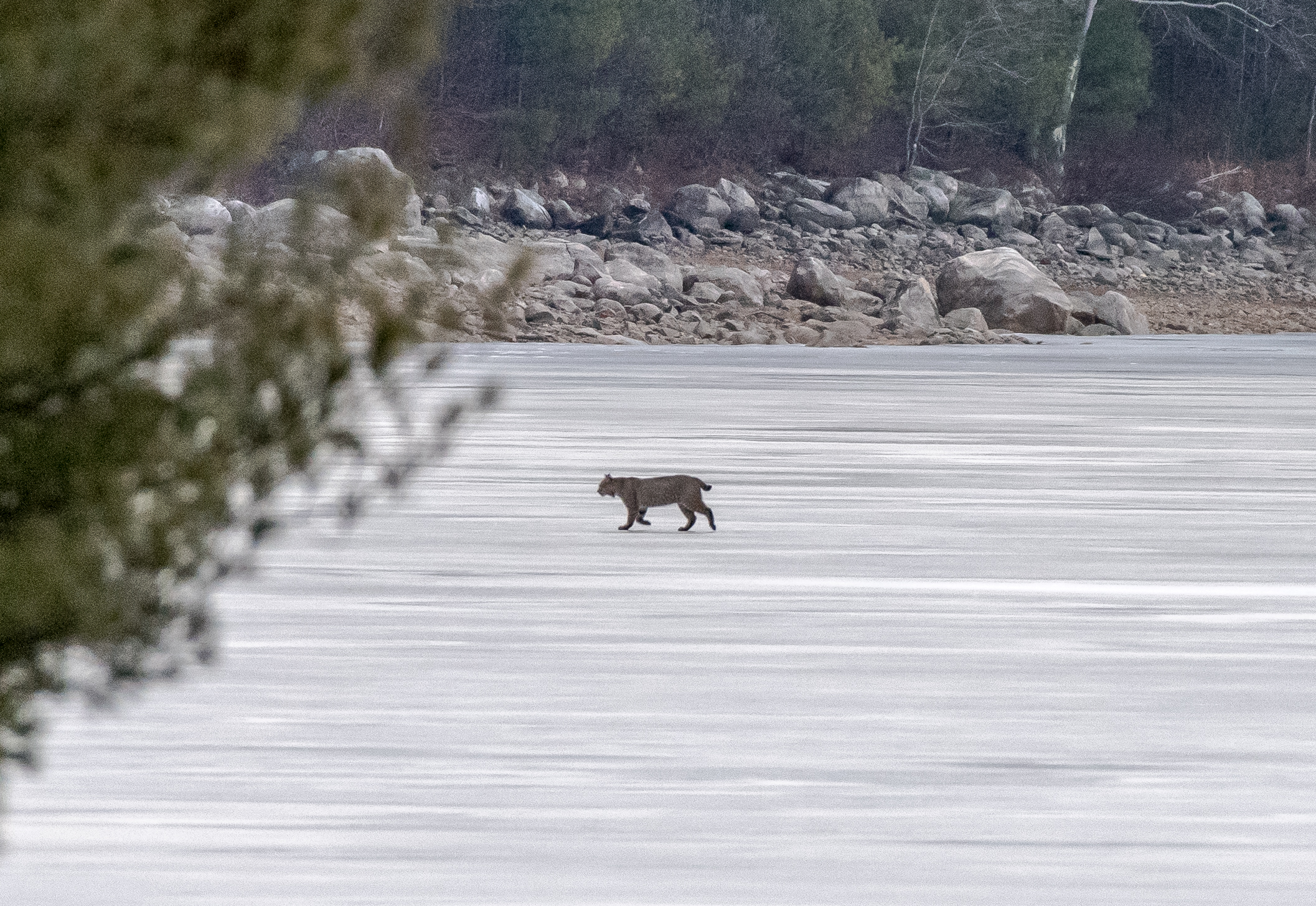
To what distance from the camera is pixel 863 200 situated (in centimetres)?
6059

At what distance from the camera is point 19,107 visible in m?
3.52

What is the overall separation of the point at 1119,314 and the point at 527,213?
1534 cm

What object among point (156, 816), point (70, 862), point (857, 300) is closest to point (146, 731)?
point (156, 816)

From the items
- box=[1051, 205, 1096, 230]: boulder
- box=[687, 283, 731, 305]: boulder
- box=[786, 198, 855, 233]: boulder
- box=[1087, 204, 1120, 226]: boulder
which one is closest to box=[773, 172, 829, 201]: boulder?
box=[786, 198, 855, 233]: boulder

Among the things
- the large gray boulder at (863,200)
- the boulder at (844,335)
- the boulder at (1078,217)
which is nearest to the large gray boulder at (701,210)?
the large gray boulder at (863,200)

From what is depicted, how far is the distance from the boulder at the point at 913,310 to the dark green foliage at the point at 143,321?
37.6 m

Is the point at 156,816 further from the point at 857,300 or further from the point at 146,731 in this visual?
the point at 857,300

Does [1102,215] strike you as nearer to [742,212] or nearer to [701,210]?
[742,212]

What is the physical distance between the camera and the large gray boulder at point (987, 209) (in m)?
60.8

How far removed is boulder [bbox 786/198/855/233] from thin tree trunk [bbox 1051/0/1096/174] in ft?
26.0

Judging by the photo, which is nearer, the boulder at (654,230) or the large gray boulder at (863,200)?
the boulder at (654,230)

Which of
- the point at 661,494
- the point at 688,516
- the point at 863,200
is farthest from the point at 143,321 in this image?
the point at 863,200

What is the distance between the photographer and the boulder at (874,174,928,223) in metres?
61.1

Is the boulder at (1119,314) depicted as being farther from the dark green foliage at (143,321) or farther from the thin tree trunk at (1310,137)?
the dark green foliage at (143,321)
